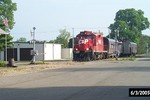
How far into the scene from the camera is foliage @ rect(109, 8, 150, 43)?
392 feet

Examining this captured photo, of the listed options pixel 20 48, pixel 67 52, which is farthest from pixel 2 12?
pixel 67 52

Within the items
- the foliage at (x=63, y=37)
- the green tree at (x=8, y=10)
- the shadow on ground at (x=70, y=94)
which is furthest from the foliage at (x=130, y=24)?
the shadow on ground at (x=70, y=94)

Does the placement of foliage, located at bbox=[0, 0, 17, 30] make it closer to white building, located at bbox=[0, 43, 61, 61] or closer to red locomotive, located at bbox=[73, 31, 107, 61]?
white building, located at bbox=[0, 43, 61, 61]

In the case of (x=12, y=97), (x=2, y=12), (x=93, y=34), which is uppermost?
(x=2, y=12)

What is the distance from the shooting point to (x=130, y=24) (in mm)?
125750

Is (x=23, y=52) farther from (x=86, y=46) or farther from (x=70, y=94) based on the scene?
(x=70, y=94)

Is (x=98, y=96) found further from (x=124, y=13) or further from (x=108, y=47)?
(x=124, y=13)

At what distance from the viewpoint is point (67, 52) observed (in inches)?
3622

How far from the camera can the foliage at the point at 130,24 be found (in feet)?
392

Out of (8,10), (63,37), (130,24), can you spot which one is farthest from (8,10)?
(130,24)

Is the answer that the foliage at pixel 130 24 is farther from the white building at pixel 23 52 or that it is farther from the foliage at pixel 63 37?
the white building at pixel 23 52

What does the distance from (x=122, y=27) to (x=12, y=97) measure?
4193 inches

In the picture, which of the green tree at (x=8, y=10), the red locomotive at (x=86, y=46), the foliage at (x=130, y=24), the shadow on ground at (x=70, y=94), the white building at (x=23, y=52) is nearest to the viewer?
the shadow on ground at (x=70, y=94)

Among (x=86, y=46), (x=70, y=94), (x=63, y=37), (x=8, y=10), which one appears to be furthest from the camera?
(x=63, y=37)
